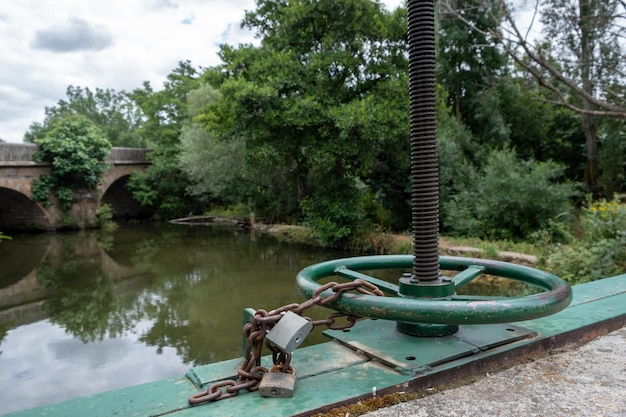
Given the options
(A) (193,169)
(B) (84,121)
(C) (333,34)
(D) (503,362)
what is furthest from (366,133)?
(B) (84,121)

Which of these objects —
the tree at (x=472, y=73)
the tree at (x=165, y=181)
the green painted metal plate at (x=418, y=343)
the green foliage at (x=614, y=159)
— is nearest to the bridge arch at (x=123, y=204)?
the tree at (x=165, y=181)

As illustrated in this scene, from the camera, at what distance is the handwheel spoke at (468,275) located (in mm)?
1599

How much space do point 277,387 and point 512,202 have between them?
331 inches

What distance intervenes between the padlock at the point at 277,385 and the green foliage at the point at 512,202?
8.28 meters

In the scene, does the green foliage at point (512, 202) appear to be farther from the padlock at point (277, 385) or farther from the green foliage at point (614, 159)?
the padlock at point (277, 385)

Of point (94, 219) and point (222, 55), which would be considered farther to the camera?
point (94, 219)

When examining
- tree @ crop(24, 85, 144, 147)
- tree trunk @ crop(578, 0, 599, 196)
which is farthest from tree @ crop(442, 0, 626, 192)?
tree @ crop(24, 85, 144, 147)

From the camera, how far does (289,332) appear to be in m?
1.17

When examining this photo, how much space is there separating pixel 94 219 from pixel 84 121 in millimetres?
3926

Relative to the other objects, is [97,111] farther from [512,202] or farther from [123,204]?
[512,202]

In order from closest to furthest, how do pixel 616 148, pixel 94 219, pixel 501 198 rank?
pixel 501 198, pixel 616 148, pixel 94 219

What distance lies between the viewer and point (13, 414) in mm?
1115

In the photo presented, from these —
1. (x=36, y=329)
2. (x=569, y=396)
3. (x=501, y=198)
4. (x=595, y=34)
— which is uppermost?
(x=595, y=34)

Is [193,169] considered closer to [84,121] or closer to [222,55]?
[84,121]
